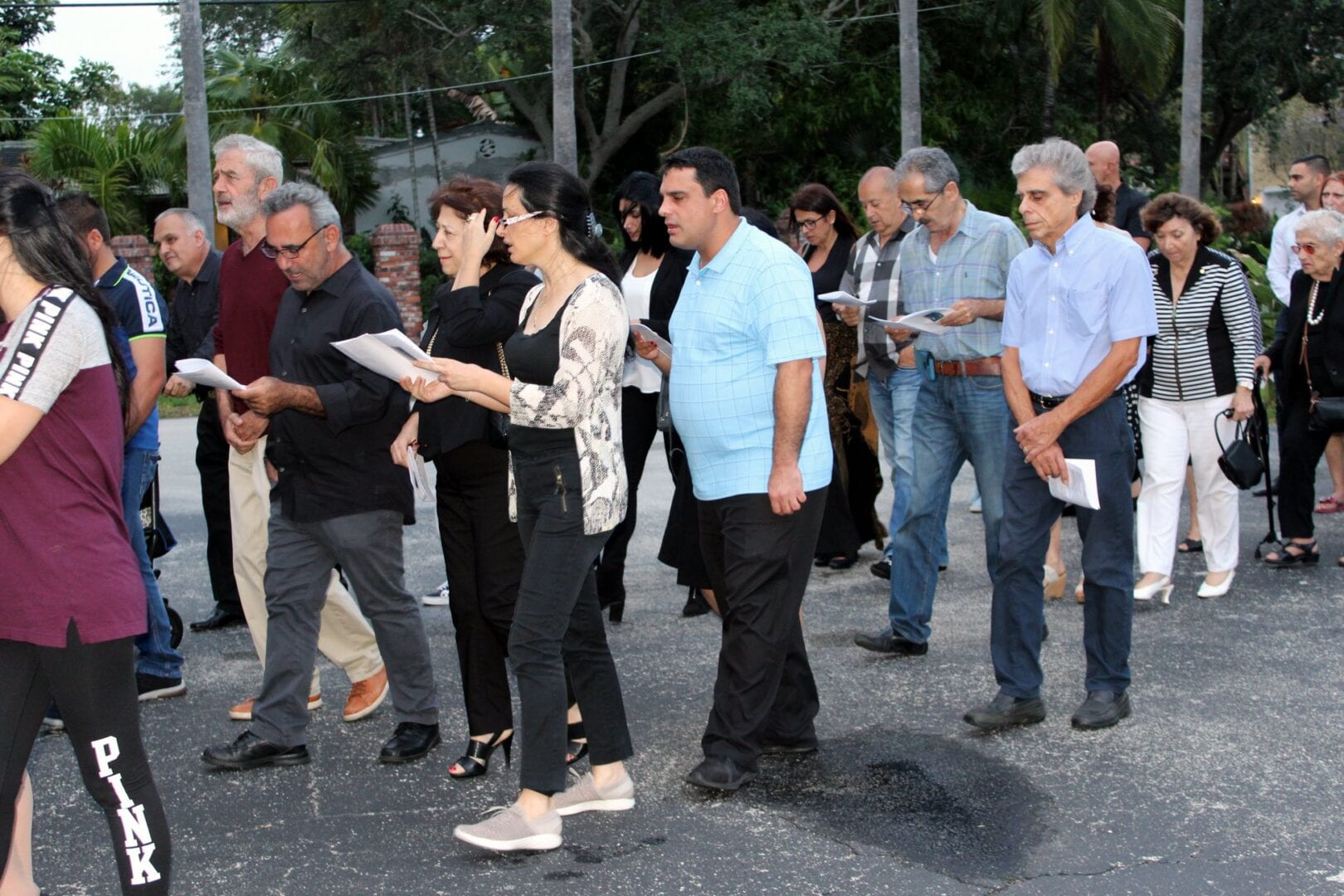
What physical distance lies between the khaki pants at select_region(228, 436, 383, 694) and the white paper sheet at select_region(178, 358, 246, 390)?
2.95 ft

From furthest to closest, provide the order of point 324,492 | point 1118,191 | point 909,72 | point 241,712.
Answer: point 909,72 → point 1118,191 → point 241,712 → point 324,492

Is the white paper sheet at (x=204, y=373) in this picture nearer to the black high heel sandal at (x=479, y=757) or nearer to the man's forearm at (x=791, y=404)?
the black high heel sandal at (x=479, y=757)

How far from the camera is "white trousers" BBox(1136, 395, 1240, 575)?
7.11m

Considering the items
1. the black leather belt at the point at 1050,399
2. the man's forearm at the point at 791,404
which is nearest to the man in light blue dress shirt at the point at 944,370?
the black leather belt at the point at 1050,399

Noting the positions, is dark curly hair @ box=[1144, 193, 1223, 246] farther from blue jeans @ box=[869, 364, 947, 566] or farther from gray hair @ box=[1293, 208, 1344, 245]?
blue jeans @ box=[869, 364, 947, 566]

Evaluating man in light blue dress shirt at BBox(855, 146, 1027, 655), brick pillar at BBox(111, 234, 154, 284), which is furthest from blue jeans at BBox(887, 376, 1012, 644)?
brick pillar at BBox(111, 234, 154, 284)

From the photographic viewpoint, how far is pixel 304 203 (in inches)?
201

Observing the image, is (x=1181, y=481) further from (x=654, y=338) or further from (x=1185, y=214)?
(x=654, y=338)

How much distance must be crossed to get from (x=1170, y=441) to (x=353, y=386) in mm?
4077

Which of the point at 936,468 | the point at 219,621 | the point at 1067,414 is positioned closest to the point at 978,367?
the point at 936,468

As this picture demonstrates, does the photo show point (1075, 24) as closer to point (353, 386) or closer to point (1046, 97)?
point (1046, 97)

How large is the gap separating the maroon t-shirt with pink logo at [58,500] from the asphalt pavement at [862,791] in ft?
0.26

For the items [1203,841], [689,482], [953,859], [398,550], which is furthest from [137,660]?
[1203,841]

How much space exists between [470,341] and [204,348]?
2.03 meters
